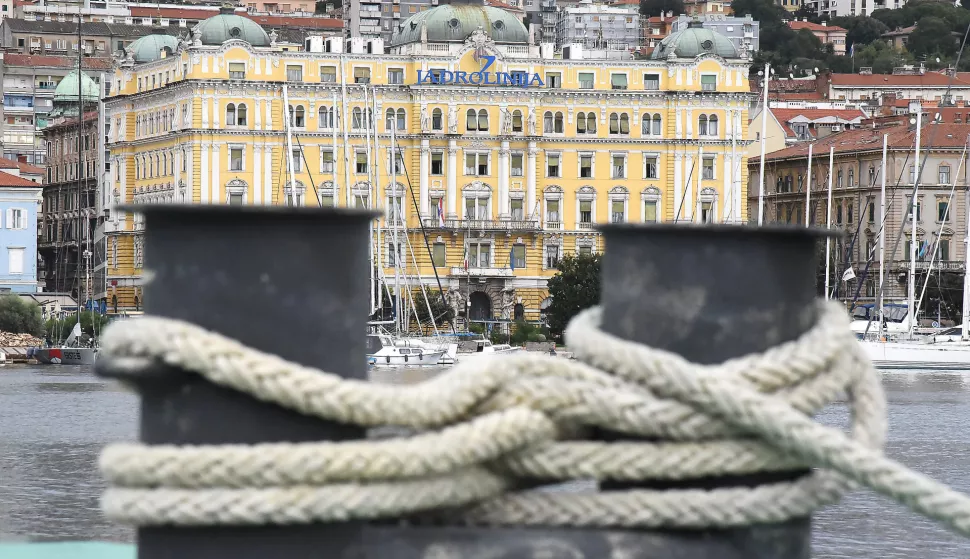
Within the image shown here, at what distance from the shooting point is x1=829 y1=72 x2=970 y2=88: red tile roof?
5118 inches

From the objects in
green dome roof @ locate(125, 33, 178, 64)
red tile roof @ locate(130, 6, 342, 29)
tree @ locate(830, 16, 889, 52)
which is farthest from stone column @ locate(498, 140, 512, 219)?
tree @ locate(830, 16, 889, 52)

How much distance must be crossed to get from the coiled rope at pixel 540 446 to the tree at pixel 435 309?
6413cm

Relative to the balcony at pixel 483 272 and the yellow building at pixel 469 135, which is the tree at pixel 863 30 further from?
the balcony at pixel 483 272

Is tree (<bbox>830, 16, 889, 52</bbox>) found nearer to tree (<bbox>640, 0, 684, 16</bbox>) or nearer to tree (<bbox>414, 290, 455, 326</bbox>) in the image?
tree (<bbox>640, 0, 684, 16</bbox>)

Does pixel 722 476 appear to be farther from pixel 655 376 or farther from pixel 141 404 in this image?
pixel 141 404

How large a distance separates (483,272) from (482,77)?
280 inches

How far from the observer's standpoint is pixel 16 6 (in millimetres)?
152125

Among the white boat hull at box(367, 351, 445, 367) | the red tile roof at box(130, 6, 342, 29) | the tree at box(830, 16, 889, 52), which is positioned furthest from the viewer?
the tree at box(830, 16, 889, 52)

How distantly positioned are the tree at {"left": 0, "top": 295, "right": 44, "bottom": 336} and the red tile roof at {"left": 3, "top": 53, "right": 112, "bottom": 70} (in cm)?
5788

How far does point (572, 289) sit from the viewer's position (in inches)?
2692

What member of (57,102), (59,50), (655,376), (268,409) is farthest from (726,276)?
(59,50)

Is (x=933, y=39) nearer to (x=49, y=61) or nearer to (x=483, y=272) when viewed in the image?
(x=49, y=61)

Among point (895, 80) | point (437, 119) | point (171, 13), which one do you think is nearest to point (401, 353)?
point (437, 119)

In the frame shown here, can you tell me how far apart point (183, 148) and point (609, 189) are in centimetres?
1577
